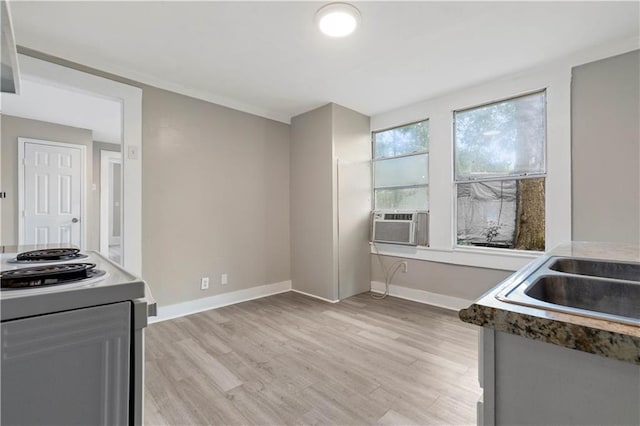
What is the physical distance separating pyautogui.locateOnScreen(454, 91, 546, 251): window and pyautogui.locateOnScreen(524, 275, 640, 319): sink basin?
2.05 m


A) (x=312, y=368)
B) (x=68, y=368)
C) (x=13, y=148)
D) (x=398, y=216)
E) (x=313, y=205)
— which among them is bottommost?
(x=312, y=368)

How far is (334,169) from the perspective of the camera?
3.49m

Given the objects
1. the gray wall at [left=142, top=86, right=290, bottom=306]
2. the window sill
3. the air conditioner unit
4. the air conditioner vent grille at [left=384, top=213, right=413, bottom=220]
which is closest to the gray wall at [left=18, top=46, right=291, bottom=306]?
the gray wall at [left=142, top=86, right=290, bottom=306]

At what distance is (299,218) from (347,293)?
1.15m

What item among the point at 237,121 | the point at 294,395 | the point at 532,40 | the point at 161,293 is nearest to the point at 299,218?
the point at 237,121

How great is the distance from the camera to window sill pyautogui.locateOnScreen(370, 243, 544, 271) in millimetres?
2752

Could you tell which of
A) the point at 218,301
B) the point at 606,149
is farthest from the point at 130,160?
the point at 606,149

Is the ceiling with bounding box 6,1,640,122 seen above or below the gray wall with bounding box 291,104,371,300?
above

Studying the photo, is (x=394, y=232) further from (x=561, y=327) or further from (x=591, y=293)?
(x=561, y=327)

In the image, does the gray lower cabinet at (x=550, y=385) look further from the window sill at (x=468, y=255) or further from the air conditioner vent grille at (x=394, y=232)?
the air conditioner vent grille at (x=394, y=232)

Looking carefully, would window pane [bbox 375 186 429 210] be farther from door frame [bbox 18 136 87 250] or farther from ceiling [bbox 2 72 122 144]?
door frame [bbox 18 136 87 250]

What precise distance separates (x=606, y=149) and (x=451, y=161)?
1219 millimetres

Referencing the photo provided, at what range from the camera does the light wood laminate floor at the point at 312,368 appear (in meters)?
1.55

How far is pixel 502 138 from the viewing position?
115 inches
